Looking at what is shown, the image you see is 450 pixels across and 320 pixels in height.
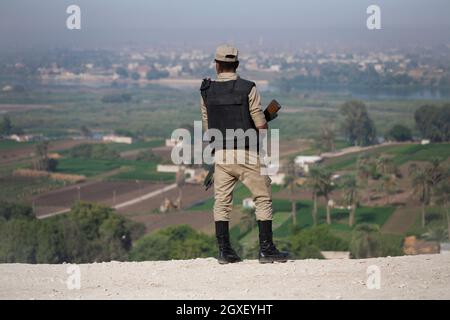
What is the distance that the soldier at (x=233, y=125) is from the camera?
372 inches

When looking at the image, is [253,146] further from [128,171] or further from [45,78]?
[45,78]

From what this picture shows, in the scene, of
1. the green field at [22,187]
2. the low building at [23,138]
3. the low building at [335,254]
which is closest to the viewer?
the low building at [335,254]

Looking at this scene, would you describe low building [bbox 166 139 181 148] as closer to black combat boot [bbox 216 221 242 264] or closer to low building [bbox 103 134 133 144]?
low building [bbox 103 134 133 144]

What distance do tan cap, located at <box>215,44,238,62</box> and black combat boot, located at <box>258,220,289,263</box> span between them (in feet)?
4.82

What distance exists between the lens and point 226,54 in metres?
9.43

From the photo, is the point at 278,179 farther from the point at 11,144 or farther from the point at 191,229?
the point at 11,144

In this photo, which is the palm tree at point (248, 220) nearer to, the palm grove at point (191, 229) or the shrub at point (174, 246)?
the palm grove at point (191, 229)

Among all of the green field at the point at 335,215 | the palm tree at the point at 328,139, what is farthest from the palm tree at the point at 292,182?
the palm tree at the point at 328,139

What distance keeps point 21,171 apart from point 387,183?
29845mm

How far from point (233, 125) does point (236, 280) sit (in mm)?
1420

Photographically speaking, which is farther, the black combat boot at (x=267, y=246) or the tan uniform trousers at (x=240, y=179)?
the black combat boot at (x=267, y=246)

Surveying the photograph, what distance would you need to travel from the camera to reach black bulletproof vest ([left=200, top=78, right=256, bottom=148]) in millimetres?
9438

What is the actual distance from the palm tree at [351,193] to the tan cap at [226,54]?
47310mm

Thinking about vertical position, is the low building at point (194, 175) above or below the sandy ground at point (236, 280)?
below
